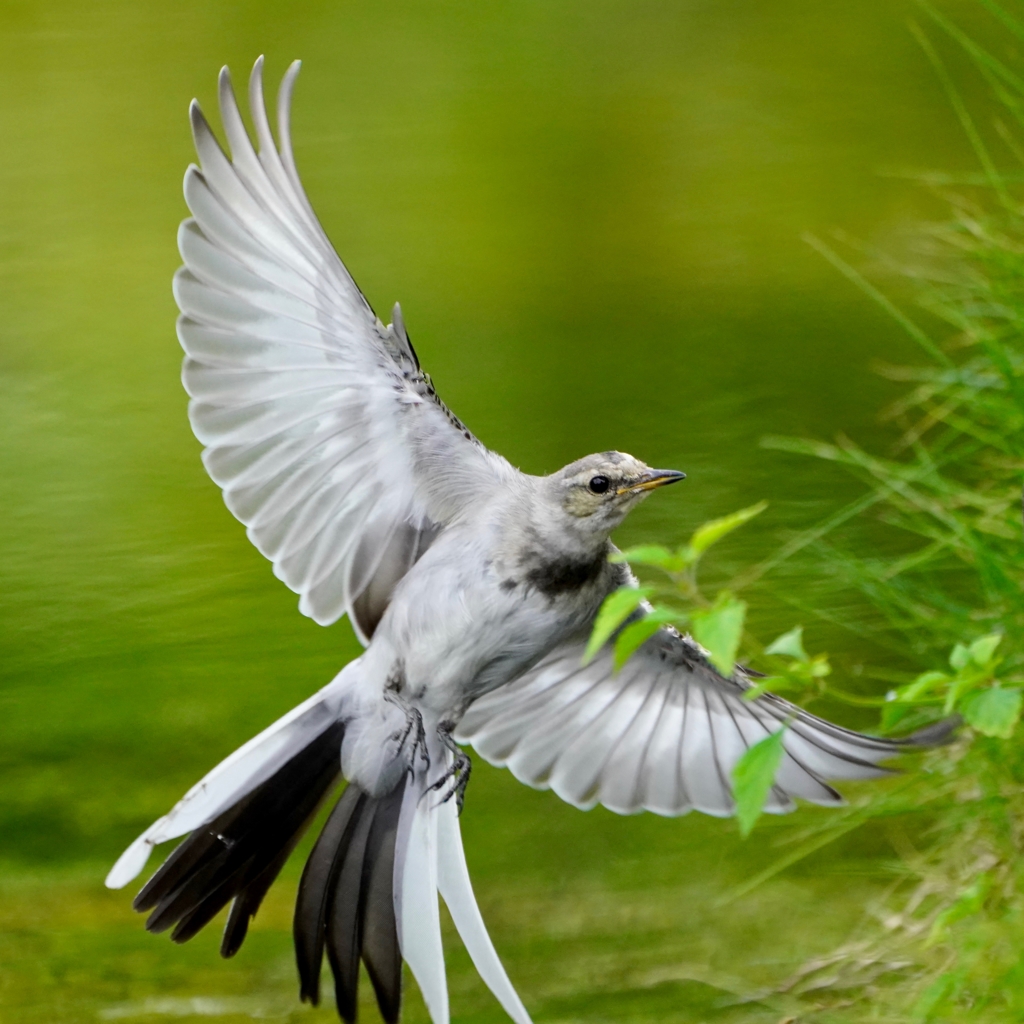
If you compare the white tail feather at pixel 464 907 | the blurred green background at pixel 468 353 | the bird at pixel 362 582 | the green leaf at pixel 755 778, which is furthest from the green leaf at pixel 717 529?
the blurred green background at pixel 468 353

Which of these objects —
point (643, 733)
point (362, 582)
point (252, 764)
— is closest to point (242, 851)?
point (252, 764)

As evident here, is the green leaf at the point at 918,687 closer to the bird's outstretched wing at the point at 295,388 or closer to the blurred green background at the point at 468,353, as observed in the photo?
the bird's outstretched wing at the point at 295,388

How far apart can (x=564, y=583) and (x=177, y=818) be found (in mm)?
567

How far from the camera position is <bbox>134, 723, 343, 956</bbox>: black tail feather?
1.92 m

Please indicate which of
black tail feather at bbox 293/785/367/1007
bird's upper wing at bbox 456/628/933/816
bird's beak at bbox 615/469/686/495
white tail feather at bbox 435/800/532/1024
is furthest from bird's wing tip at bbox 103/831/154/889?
bird's beak at bbox 615/469/686/495

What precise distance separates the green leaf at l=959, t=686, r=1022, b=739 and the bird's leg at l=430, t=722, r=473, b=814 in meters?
0.73

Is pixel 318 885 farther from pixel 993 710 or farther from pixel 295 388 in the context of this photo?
pixel 993 710

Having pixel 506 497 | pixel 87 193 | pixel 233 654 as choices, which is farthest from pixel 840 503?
pixel 87 193

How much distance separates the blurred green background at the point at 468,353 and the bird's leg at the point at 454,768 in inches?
22.6

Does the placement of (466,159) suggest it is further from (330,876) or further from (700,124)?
(330,876)

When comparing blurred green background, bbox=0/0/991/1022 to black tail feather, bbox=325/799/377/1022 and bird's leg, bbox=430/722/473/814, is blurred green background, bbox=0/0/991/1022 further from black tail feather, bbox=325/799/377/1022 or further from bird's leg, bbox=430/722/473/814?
bird's leg, bbox=430/722/473/814

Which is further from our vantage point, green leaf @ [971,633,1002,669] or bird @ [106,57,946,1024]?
bird @ [106,57,946,1024]

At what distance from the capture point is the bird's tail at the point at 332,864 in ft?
6.27

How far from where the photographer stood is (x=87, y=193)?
4867 millimetres
